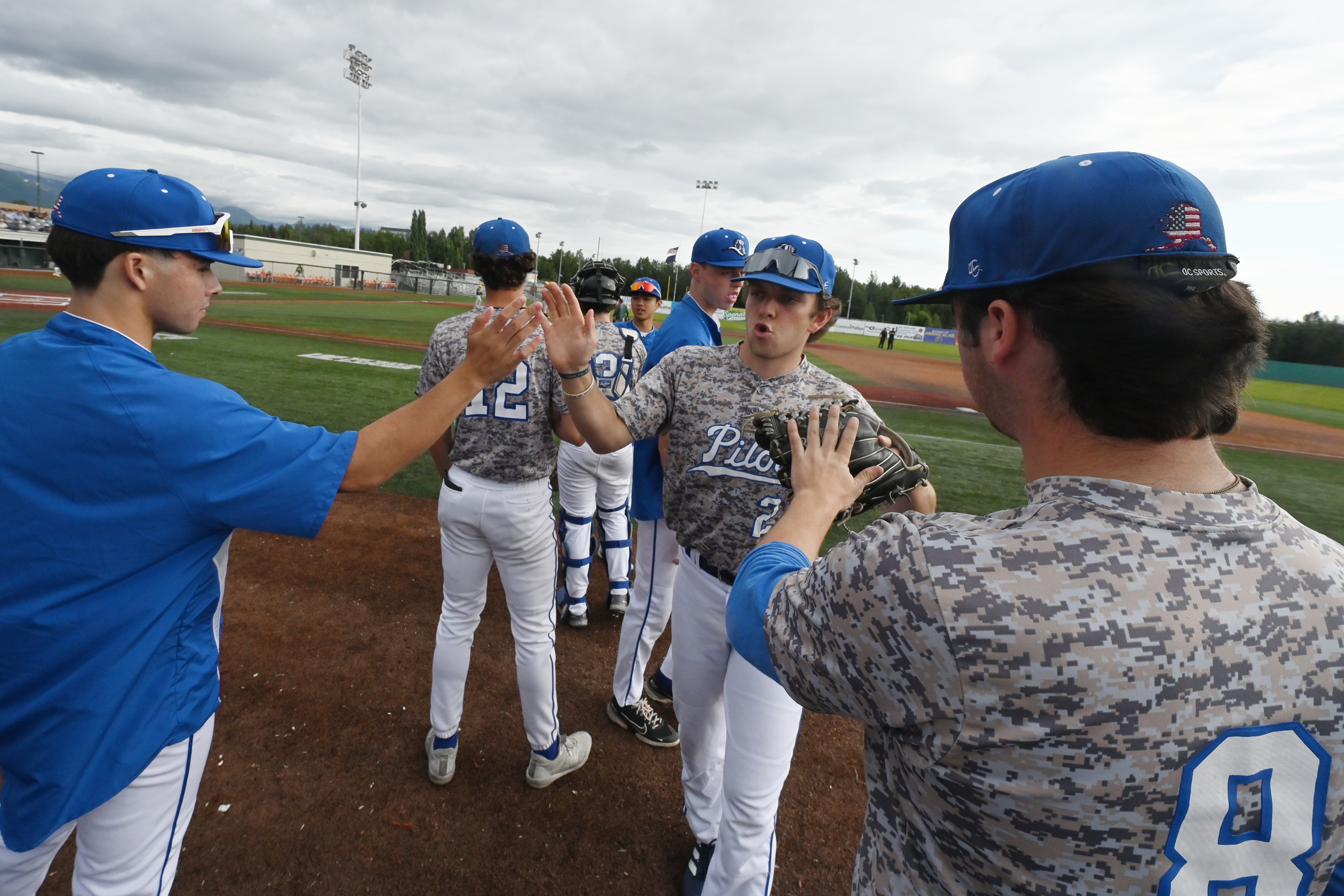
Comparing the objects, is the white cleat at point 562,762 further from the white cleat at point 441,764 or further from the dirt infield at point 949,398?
the dirt infield at point 949,398

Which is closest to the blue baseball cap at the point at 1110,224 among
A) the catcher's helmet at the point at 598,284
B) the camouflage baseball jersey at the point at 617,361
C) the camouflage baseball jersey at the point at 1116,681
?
the camouflage baseball jersey at the point at 1116,681

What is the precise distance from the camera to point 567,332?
8.22 ft

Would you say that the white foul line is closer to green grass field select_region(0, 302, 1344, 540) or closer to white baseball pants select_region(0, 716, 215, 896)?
green grass field select_region(0, 302, 1344, 540)

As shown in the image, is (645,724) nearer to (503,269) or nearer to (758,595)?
(503,269)

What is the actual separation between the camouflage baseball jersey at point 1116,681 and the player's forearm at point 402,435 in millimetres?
1245

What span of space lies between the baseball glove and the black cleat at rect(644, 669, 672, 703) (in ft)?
8.82

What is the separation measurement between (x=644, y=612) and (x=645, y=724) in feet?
2.07

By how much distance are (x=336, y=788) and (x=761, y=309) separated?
9.68 feet

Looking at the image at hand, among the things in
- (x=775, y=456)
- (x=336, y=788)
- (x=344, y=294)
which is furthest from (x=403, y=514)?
(x=344, y=294)

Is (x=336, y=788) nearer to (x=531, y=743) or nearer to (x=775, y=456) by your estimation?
(x=531, y=743)

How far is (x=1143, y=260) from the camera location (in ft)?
3.20

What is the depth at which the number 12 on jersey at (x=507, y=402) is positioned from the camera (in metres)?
3.07

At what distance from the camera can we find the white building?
47500 millimetres

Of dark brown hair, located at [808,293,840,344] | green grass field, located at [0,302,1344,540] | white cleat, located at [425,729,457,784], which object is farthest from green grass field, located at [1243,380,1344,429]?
white cleat, located at [425,729,457,784]
